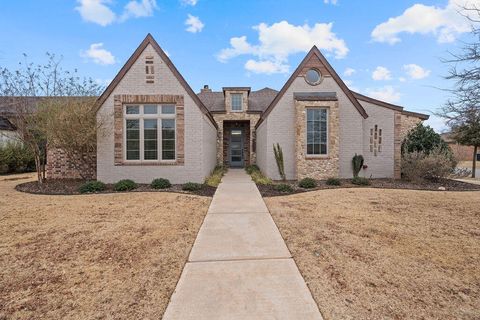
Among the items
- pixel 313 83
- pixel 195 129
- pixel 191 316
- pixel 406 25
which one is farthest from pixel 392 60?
pixel 191 316

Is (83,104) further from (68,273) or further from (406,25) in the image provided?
(406,25)

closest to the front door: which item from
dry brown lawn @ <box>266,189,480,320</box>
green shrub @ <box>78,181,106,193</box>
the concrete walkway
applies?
green shrub @ <box>78,181,106,193</box>

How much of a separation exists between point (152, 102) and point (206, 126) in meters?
2.84

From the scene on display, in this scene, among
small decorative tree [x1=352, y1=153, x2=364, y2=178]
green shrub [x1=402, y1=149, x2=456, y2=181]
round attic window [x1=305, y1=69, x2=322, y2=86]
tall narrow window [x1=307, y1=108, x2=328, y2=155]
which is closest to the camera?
green shrub [x1=402, y1=149, x2=456, y2=181]

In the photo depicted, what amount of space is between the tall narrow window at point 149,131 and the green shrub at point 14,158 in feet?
31.6

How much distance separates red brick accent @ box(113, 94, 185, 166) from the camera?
1112cm

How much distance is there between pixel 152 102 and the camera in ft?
36.7

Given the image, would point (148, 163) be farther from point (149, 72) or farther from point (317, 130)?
point (317, 130)

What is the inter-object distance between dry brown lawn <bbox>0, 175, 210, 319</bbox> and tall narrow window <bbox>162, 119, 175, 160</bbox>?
13.0 feet

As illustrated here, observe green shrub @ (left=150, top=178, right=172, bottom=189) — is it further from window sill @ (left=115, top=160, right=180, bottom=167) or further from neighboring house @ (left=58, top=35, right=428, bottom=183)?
window sill @ (left=115, top=160, right=180, bottom=167)

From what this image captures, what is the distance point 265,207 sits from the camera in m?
7.44

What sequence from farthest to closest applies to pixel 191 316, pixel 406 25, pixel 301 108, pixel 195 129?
pixel 301 108, pixel 195 129, pixel 406 25, pixel 191 316

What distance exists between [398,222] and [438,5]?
617 centimetres

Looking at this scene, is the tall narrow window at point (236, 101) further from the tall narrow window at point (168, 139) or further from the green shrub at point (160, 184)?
the green shrub at point (160, 184)
